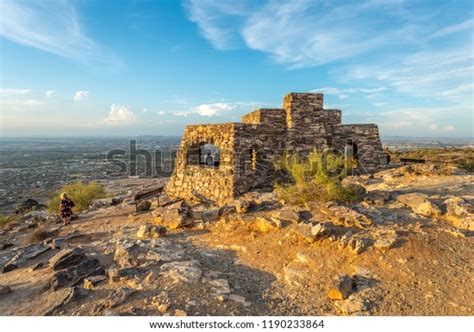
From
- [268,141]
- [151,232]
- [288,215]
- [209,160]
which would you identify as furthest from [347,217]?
[209,160]

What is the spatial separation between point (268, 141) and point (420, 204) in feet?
18.9

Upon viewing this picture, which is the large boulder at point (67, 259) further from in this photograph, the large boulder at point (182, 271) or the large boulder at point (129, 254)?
the large boulder at point (182, 271)

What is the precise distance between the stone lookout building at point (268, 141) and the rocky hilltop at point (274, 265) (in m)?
2.64

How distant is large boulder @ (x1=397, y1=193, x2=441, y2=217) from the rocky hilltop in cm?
2

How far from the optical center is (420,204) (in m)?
6.98

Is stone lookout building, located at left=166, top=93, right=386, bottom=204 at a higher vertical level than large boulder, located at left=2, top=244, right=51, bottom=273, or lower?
higher

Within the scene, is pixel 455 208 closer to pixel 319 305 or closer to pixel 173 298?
pixel 319 305

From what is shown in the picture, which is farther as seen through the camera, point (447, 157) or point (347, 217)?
point (447, 157)

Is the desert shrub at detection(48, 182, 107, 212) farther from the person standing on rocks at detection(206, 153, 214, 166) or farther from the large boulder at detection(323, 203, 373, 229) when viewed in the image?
the large boulder at detection(323, 203, 373, 229)

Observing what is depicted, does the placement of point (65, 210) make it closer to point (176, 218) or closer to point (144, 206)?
point (144, 206)

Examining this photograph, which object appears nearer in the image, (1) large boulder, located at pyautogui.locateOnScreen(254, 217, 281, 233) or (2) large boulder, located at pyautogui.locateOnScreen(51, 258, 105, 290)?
(2) large boulder, located at pyautogui.locateOnScreen(51, 258, 105, 290)

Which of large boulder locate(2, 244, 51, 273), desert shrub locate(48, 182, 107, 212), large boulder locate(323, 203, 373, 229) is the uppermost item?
large boulder locate(323, 203, 373, 229)

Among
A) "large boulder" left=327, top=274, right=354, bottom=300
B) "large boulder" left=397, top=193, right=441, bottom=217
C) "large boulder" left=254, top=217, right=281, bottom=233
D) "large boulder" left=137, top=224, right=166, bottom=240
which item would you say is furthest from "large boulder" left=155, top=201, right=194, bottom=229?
"large boulder" left=397, top=193, right=441, bottom=217

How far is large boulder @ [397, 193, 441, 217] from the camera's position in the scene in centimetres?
666
